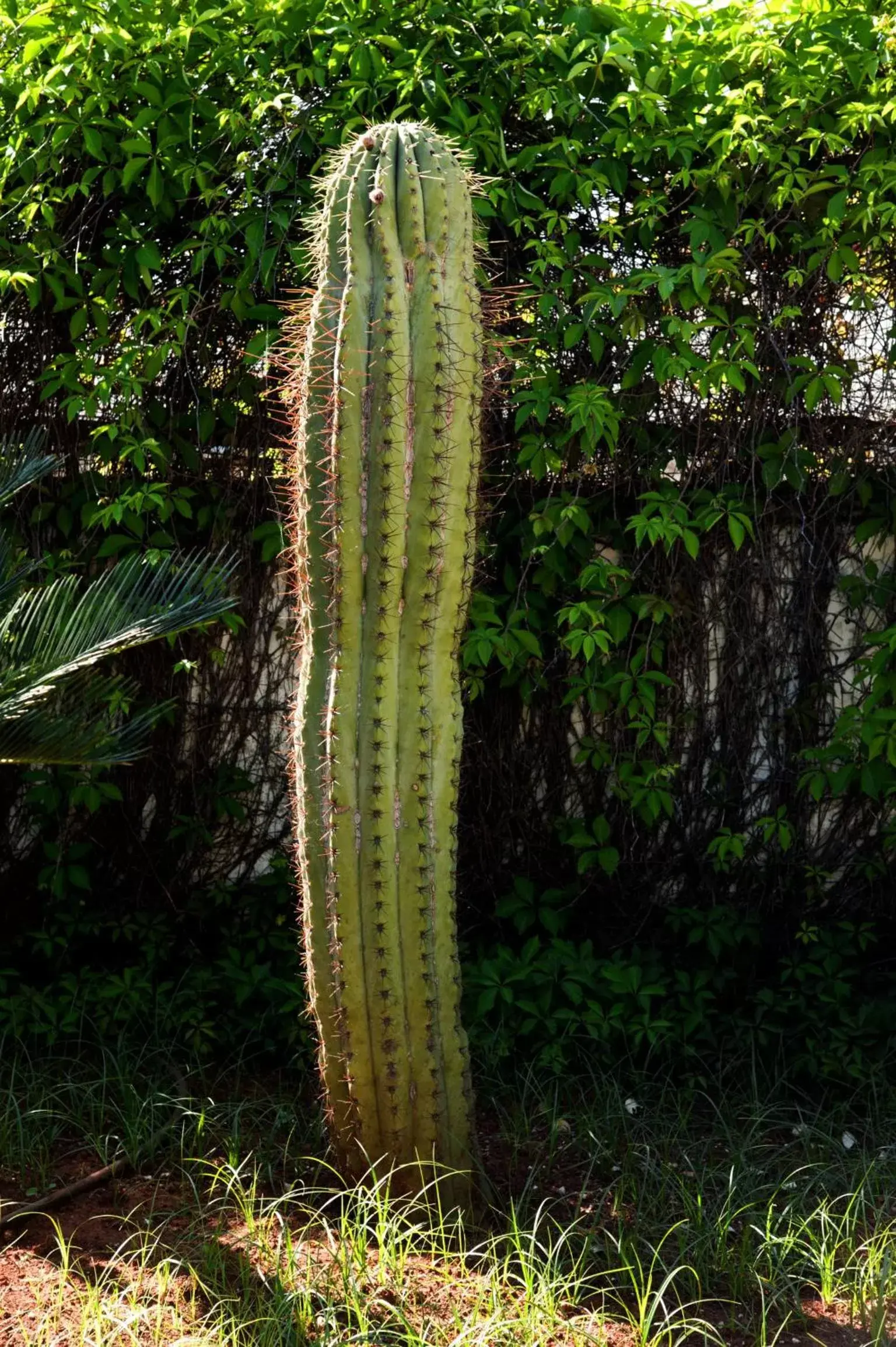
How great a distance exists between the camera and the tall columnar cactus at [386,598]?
2393 mm

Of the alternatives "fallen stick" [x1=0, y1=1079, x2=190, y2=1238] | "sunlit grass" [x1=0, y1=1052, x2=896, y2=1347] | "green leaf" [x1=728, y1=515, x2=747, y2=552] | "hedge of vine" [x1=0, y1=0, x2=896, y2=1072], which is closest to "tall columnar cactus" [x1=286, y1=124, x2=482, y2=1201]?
"sunlit grass" [x1=0, y1=1052, x2=896, y2=1347]

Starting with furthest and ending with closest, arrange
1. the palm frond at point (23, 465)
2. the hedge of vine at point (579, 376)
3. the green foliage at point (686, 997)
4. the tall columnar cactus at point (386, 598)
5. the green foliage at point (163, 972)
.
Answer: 1. the green foliage at point (163, 972)
2. the green foliage at point (686, 997)
3. the hedge of vine at point (579, 376)
4. the palm frond at point (23, 465)
5. the tall columnar cactus at point (386, 598)

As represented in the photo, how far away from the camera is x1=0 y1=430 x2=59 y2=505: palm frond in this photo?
9.79ft

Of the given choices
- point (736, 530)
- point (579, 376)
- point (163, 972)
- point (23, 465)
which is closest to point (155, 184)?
point (23, 465)

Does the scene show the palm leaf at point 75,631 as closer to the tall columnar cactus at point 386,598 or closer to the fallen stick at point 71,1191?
the tall columnar cactus at point 386,598

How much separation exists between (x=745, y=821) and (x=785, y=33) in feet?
6.86

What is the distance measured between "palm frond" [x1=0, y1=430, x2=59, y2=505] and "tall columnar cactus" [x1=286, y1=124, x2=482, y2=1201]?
2.70 feet

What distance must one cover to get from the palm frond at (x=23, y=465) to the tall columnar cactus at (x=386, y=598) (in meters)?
0.82

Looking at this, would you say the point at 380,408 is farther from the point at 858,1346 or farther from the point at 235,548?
the point at 858,1346

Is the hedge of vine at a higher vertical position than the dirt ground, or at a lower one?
higher

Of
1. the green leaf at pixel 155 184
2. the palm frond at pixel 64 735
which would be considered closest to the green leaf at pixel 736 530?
the palm frond at pixel 64 735

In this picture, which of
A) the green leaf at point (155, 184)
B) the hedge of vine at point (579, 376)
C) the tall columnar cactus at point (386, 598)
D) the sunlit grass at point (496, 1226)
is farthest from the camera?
the green leaf at point (155, 184)

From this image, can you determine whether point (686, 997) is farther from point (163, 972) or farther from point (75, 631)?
point (75, 631)

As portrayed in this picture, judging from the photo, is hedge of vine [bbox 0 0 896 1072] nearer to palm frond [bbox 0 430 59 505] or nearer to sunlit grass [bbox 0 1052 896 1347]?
palm frond [bbox 0 430 59 505]
